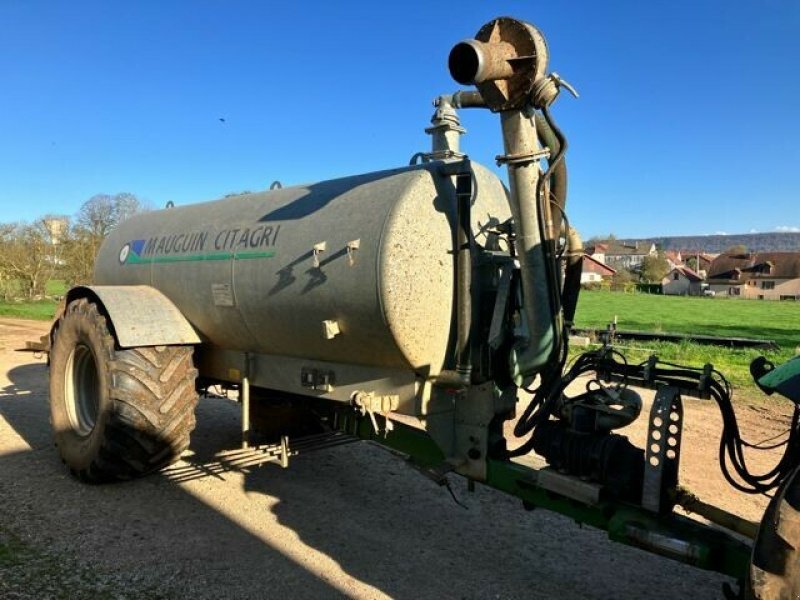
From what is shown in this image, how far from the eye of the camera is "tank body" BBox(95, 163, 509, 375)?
3.50m

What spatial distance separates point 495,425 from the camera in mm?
3863

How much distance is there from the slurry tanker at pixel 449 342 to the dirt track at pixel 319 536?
462 millimetres

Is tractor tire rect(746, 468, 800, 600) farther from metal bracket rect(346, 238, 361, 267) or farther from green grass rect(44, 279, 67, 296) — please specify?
green grass rect(44, 279, 67, 296)

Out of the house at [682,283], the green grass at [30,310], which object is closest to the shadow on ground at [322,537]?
the green grass at [30,310]

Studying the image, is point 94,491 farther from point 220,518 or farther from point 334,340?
point 334,340

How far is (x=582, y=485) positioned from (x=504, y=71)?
201 centimetres

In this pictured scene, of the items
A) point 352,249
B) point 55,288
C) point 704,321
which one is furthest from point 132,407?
point 704,321

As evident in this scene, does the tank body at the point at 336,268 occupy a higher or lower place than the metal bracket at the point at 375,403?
higher

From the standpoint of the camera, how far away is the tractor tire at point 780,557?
7.89 feet

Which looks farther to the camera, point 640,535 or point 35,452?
point 35,452

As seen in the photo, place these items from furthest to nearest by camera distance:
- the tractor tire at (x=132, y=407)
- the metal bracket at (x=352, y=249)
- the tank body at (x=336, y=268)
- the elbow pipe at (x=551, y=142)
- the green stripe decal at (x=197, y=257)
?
the tractor tire at (x=132, y=407) → the green stripe decal at (x=197, y=257) → the metal bracket at (x=352, y=249) → the tank body at (x=336, y=268) → the elbow pipe at (x=551, y=142)

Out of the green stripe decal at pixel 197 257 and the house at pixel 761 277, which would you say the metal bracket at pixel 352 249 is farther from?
the house at pixel 761 277

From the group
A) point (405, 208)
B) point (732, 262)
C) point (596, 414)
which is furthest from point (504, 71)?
point (732, 262)

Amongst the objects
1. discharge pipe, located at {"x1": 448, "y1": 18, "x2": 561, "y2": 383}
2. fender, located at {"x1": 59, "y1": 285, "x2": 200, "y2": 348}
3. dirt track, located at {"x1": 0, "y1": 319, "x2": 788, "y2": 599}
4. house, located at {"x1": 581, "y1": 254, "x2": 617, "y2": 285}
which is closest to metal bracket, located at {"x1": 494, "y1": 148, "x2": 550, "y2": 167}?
discharge pipe, located at {"x1": 448, "y1": 18, "x2": 561, "y2": 383}
